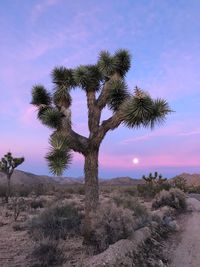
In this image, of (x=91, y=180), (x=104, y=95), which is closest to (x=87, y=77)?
(x=104, y=95)

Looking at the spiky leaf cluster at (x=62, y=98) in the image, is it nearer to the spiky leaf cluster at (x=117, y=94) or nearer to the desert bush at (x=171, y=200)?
the spiky leaf cluster at (x=117, y=94)

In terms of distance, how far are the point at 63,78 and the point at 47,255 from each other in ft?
23.8

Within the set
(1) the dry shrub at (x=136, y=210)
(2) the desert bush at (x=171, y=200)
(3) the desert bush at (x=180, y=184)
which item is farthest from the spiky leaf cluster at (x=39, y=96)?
(3) the desert bush at (x=180, y=184)

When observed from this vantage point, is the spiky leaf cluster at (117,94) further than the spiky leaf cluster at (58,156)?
Yes

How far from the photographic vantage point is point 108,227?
11422 mm

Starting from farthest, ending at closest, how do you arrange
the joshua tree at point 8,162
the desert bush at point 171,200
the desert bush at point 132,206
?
the joshua tree at point 8,162 < the desert bush at point 171,200 < the desert bush at point 132,206

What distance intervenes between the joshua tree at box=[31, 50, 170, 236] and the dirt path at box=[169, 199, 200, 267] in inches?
115

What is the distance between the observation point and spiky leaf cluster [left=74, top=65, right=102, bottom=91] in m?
14.5

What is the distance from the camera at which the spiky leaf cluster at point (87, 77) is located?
14.5 meters

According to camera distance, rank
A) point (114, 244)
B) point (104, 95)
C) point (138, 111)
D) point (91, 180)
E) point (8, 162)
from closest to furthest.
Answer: point (114, 244) < point (138, 111) < point (91, 180) < point (104, 95) < point (8, 162)

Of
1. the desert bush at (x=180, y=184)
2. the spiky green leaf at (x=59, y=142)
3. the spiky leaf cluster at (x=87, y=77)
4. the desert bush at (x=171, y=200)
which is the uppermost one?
the spiky leaf cluster at (x=87, y=77)

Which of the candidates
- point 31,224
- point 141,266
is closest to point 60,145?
point 31,224

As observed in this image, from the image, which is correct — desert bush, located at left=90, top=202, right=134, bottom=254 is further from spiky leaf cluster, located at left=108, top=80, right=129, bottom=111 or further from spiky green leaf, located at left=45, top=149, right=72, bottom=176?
spiky leaf cluster, located at left=108, top=80, right=129, bottom=111

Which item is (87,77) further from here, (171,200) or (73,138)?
(171,200)
